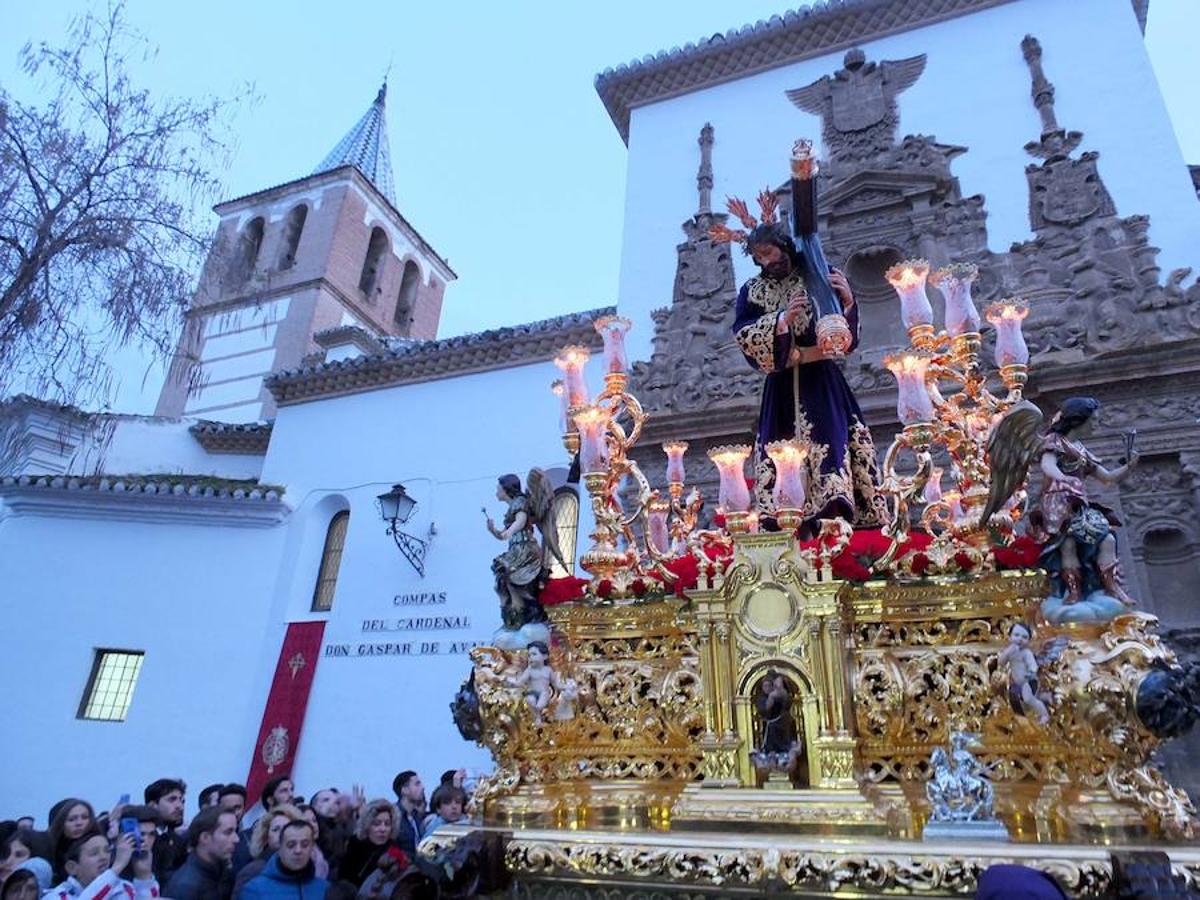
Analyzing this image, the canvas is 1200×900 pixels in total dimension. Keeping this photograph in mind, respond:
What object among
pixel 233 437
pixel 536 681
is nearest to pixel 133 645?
pixel 233 437

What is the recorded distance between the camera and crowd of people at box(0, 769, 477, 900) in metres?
4.01

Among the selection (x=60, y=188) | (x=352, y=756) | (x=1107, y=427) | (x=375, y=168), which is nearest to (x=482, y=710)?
(x=60, y=188)

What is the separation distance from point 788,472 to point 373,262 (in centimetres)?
2434

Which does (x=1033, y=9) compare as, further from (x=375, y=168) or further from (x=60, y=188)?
(x=375, y=168)

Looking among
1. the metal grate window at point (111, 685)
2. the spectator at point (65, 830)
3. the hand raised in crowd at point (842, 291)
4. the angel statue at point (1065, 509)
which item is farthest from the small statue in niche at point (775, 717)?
the metal grate window at point (111, 685)

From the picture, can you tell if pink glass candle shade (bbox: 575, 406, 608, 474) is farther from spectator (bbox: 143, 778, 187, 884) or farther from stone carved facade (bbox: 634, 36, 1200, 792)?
stone carved facade (bbox: 634, 36, 1200, 792)

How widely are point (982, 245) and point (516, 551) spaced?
8.38 m

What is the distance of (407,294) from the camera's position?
2767 cm

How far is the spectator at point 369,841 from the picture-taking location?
4810 millimetres

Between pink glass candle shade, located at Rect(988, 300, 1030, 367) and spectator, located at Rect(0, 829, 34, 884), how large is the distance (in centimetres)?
574

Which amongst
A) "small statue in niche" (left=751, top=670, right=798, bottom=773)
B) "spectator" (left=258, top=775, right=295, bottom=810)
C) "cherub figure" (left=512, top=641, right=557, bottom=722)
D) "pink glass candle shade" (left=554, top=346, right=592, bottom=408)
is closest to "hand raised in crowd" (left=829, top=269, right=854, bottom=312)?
"pink glass candle shade" (left=554, top=346, right=592, bottom=408)

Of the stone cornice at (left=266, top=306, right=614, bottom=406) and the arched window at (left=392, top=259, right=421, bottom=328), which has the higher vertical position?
the arched window at (left=392, top=259, right=421, bottom=328)

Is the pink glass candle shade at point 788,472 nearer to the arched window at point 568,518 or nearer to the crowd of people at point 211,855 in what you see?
the crowd of people at point 211,855

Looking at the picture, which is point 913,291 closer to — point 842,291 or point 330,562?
point 842,291
